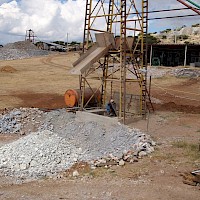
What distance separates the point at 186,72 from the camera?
3872 centimetres

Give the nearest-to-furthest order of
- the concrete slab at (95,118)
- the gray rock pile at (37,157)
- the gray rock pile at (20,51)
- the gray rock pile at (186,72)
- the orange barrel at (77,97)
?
the gray rock pile at (37,157) < the concrete slab at (95,118) < the orange barrel at (77,97) < the gray rock pile at (186,72) < the gray rock pile at (20,51)

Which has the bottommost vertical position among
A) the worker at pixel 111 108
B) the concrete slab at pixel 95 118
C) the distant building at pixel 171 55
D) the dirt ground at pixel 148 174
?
the dirt ground at pixel 148 174

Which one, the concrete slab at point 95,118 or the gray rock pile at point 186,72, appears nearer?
the concrete slab at point 95,118

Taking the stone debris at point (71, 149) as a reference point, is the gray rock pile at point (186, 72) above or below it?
above

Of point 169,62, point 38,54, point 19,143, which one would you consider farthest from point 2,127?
point 38,54

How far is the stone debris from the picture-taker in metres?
11.2

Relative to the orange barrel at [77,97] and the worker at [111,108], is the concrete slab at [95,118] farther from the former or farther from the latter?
the orange barrel at [77,97]

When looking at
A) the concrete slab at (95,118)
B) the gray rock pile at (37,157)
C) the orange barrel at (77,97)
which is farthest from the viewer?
the orange barrel at (77,97)

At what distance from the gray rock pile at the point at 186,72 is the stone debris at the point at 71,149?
82.0 ft

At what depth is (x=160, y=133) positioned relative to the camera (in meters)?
14.6

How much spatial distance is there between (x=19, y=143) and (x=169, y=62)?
126 ft

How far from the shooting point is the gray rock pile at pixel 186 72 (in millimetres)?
38312

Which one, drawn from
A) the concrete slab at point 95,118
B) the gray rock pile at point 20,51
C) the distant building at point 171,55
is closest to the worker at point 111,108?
the concrete slab at point 95,118

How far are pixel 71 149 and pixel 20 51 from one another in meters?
51.5
